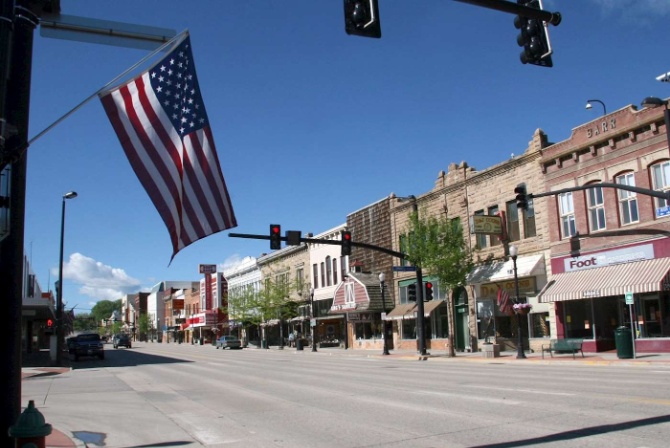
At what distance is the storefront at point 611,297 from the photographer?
25172 millimetres

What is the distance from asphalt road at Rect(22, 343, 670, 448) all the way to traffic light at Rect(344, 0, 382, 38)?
5693mm

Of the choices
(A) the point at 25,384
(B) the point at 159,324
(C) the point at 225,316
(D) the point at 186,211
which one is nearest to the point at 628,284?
(D) the point at 186,211

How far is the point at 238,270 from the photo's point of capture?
80.8 m

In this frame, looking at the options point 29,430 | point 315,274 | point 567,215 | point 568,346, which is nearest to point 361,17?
point 29,430

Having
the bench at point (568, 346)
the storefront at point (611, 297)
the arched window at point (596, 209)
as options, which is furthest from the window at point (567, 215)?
the bench at point (568, 346)

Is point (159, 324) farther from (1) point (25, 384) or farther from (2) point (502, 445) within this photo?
(2) point (502, 445)

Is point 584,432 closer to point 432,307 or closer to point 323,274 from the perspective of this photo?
point 432,307

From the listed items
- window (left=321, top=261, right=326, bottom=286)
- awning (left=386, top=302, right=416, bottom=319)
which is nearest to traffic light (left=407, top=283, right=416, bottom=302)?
awning (left=386, top=302, right=416, bottom=319)

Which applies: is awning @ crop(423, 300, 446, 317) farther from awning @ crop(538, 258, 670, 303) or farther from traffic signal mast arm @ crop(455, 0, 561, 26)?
traffic signal mast arm @ crop(455, 0, 561, 26)

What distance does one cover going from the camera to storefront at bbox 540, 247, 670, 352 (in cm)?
2517

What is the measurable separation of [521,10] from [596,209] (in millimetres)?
21205

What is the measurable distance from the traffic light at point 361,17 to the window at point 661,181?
68.2 feet

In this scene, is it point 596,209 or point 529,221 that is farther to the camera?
point 529,221

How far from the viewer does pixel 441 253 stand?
32344mm
